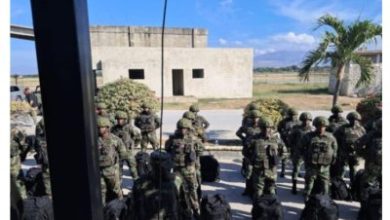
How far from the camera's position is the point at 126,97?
39.2 ft

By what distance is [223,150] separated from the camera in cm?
945

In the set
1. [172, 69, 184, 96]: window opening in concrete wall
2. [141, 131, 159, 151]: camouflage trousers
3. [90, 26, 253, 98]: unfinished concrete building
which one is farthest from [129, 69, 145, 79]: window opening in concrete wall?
[141, 131, 159, 151]: camouflage trousers

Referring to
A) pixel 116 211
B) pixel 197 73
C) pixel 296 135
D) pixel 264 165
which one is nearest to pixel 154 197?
pixel 116 211

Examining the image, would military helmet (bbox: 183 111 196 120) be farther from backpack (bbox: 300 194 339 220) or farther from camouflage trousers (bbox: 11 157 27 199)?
camouflage trousers (bbox: 11 157 27 199)

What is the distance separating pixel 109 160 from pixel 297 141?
363 centimetres

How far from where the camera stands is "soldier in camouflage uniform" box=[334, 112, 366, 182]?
6.48 metres

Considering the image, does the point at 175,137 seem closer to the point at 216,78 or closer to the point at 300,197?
the point at 300,197

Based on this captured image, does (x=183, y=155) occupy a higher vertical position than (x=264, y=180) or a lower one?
higher

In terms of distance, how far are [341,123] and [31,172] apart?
5.98m

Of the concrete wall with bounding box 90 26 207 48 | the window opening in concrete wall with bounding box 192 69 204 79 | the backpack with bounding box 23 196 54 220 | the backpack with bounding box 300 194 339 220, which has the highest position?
the concrete wall with bounding box 90 26 207 48

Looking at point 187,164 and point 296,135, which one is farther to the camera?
point 296,135

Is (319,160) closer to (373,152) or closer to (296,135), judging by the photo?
(373,152)

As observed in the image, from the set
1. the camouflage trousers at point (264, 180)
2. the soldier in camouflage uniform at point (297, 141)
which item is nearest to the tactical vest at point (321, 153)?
the camouflage trousers at point (264, 180)

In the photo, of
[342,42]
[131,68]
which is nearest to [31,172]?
[342,42]
